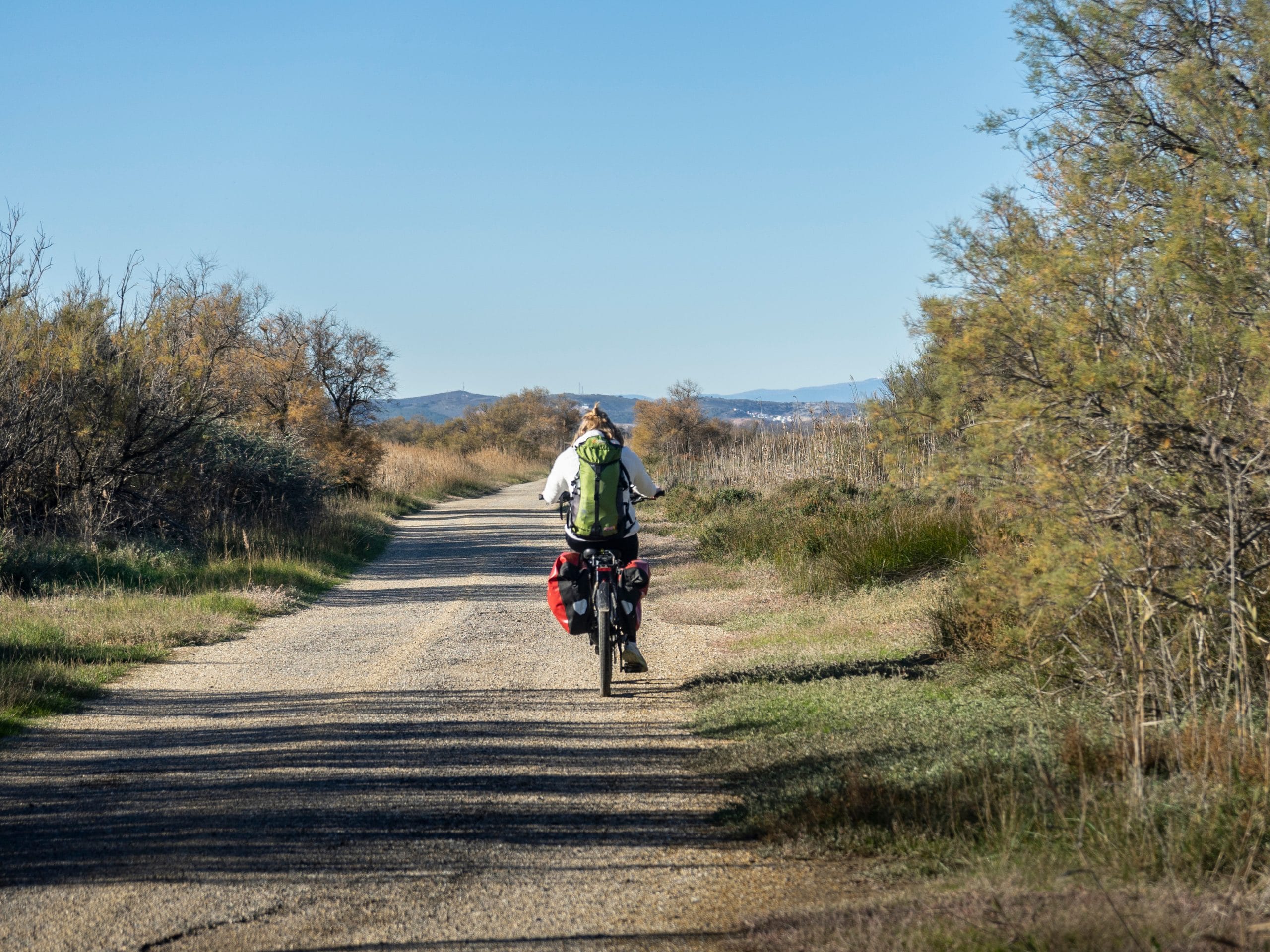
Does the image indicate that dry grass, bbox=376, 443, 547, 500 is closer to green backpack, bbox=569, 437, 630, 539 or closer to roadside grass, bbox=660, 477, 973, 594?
roadside grass, bbox=660, 477, 973, 594

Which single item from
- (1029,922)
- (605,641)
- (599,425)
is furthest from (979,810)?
(599,425)

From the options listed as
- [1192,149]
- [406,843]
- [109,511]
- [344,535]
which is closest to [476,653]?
[406,843]

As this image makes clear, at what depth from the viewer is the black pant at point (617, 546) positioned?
26.9 ft

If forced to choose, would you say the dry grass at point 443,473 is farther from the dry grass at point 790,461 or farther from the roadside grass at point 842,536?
the roadside grass at point 842,536

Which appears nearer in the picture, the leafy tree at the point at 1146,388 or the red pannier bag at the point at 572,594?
the leafy tree at the point at 1146,388

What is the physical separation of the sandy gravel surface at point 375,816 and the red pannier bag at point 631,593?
20.0 inches

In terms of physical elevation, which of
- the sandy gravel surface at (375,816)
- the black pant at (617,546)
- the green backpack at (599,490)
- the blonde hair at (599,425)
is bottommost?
the sandy gravel surface at (375,816)

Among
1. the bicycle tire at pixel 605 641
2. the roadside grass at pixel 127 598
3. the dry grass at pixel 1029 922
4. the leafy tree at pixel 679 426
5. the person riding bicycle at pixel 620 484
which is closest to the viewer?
the dry grass at pixel 1029 922

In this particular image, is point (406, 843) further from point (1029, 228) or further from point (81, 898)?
point (1029, 228)

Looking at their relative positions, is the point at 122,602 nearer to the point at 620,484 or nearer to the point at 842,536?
the point at 620,484

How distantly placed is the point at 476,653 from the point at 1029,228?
18.5 ft

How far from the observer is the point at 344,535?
20125 mm

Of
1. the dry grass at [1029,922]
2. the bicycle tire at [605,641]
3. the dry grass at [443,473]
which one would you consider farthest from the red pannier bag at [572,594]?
the dry grass at [443,473]

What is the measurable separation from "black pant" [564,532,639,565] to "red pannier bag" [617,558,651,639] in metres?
0.18
